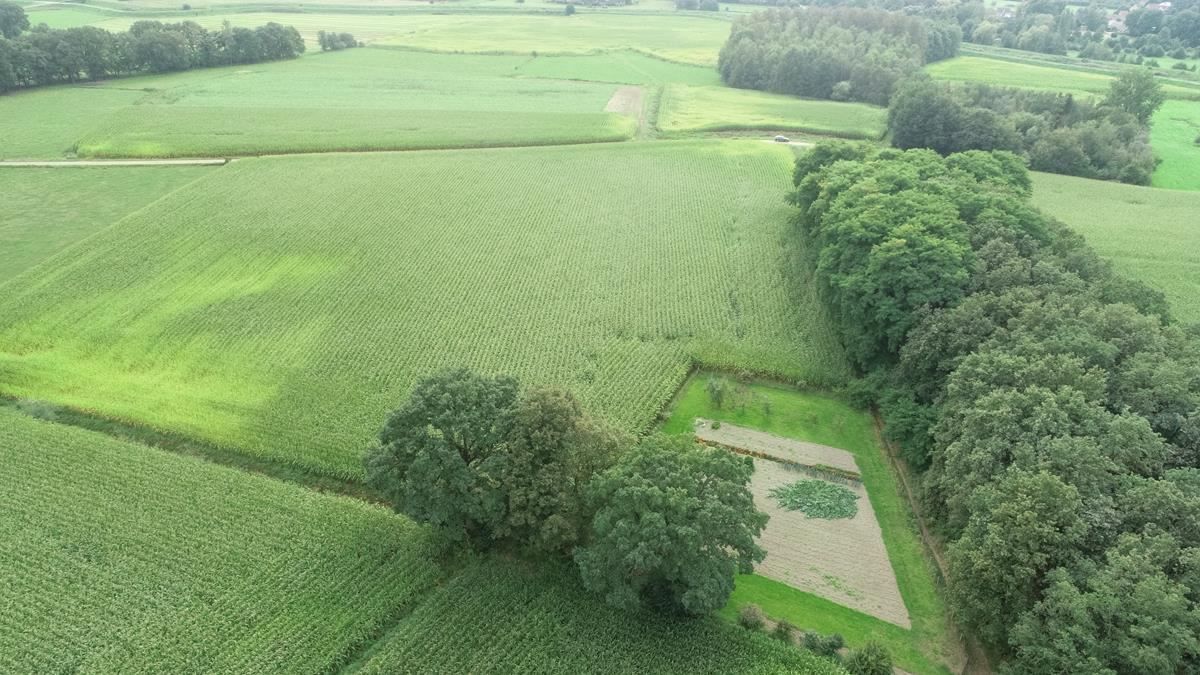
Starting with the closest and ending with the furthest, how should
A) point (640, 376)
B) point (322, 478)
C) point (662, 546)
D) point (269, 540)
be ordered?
point (662, 546) < point (269, 540) < point (322, 478) < point (640, 376)

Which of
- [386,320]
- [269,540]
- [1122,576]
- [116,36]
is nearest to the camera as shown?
[1122,576]

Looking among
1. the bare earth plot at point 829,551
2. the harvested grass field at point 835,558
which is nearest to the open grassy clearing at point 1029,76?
the bare earth plot at point 829,551

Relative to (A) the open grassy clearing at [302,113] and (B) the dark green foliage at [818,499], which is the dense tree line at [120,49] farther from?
(B) the dark green foliage at [818,499]

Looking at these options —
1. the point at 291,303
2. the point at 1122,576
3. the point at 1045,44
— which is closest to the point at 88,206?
the point at 291,303

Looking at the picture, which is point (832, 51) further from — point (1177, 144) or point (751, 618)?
point (751, 618)

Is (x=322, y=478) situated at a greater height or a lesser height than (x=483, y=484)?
lesser

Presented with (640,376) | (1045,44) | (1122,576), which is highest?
(1045,44)

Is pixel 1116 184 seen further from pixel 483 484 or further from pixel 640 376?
pixel 483 484
